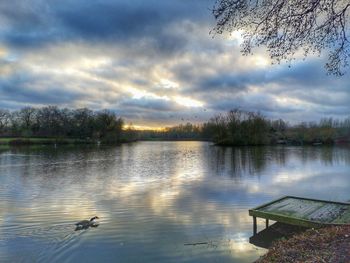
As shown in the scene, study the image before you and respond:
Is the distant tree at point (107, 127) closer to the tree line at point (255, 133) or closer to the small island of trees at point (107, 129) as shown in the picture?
the small island of trees at point (107, 129)

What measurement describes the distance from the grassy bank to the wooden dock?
6.48ft

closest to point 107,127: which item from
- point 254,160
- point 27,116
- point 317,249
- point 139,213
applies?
point 27,116

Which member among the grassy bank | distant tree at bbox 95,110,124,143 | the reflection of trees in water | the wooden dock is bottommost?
the reflection of trees in water

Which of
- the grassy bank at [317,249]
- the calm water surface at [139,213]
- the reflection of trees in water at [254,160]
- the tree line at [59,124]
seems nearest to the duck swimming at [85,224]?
the calm water surface at [139,213]

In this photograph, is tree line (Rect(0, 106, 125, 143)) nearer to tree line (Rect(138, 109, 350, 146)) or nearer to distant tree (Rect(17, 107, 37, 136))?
distant tree (Rect(17, 107, 37, 136))

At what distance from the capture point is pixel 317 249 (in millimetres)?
6156

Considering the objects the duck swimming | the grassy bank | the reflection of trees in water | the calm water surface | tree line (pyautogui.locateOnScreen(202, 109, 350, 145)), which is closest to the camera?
the grassy bank

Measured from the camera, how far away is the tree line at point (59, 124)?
313ft

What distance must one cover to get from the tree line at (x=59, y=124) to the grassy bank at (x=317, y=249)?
93815mm

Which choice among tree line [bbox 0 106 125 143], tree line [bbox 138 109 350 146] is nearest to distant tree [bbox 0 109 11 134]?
tree line [bbox 0 106 125 143]

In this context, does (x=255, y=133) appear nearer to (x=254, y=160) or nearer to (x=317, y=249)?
(x=254, y=160)

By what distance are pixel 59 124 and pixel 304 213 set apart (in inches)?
3722

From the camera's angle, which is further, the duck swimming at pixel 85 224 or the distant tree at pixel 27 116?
the distant tree at pixel 27 116

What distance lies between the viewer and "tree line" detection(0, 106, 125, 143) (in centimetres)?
9550
